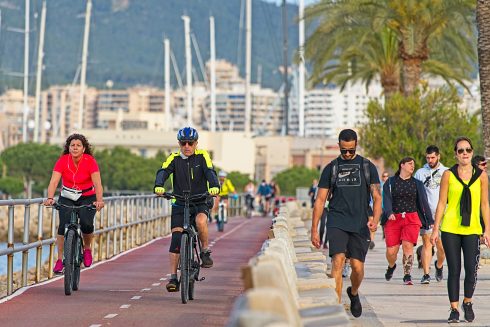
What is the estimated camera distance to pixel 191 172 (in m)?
15.8

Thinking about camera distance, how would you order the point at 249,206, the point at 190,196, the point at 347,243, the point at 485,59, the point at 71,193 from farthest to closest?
the point at 249,206, the point at 485,59, the point at 71,193, the point at 190,196, the point at 347,243

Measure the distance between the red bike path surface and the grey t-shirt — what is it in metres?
1.50

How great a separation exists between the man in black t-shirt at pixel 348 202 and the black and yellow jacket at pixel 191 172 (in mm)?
2709

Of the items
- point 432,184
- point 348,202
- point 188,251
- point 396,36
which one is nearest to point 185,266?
point 188,251

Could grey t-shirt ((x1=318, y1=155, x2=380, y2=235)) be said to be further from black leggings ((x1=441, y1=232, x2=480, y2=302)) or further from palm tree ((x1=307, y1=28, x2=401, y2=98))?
palm tree ((x1=307, y1=28, x2=401, y2=98))

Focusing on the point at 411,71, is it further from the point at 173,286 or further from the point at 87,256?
the point at 173,286

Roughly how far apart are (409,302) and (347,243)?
297cm

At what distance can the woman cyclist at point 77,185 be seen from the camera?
16.9 m

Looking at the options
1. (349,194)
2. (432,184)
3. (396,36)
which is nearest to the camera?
(349,194)

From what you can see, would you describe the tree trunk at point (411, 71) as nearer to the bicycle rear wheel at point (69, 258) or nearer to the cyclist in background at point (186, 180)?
the bicycle rear wheel at point (69, 258)

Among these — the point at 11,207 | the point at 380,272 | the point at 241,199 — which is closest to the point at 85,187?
the point at 11,207

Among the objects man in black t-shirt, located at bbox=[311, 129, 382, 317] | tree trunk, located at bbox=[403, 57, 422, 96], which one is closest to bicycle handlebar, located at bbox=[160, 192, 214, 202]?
man in black t-shirt, located at bbox=[311, 129, 382, 317]

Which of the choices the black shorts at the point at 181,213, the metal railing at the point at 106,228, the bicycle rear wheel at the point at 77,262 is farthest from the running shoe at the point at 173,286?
the metal railing at the point at 106,228

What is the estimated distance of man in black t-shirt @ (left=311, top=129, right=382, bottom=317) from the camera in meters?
13.2
